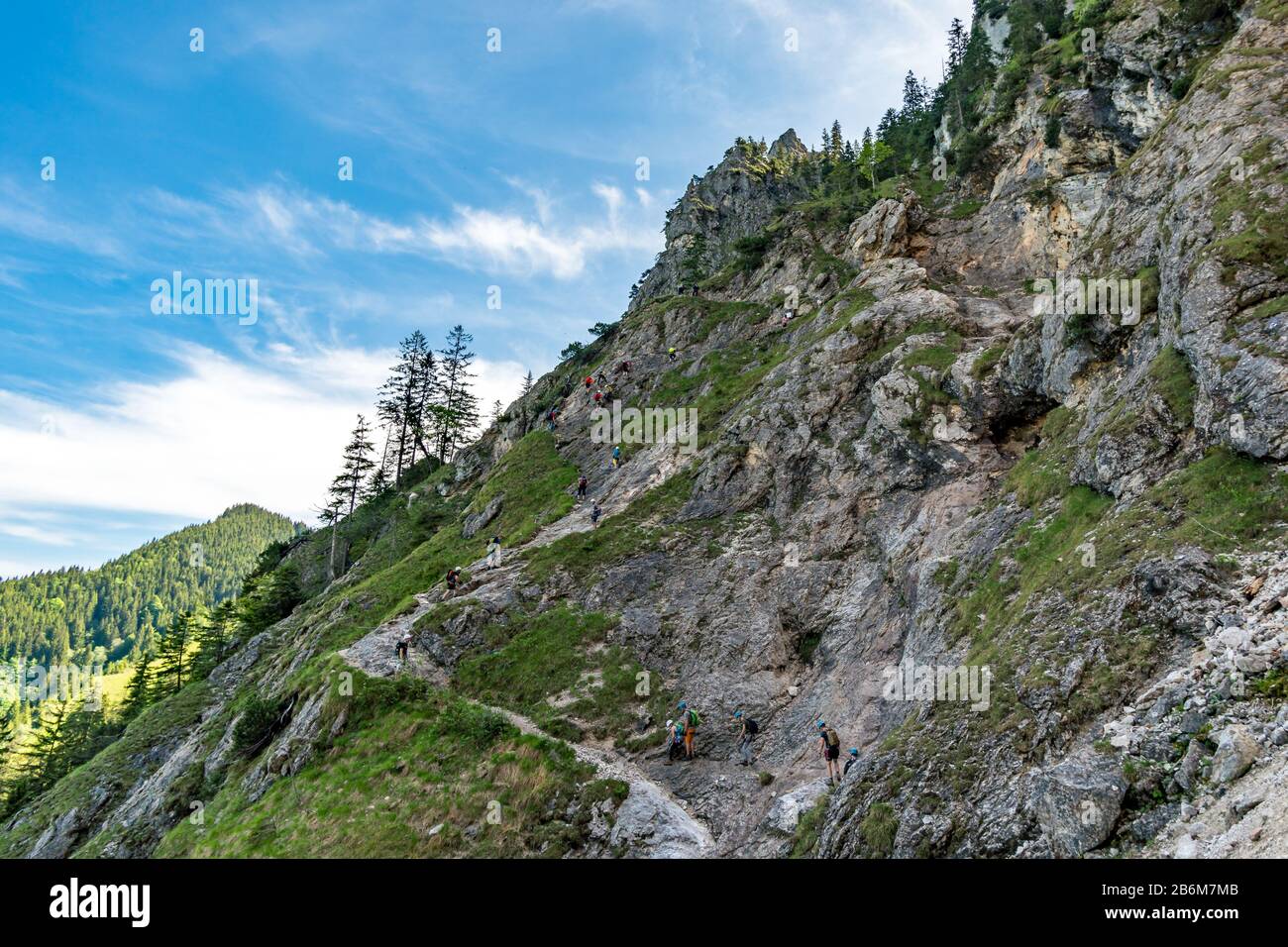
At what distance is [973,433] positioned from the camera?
35312 mm

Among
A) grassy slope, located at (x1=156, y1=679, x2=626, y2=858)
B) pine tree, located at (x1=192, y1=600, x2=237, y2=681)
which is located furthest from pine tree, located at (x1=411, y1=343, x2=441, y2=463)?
grassy slope, located at (x1=156, y1=679, x2=626, y2=858)

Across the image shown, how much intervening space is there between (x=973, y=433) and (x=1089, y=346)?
801 centimetres

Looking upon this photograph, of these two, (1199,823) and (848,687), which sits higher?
(1199,823)

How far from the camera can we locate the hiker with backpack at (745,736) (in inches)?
1055

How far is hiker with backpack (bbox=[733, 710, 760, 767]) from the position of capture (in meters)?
26.8

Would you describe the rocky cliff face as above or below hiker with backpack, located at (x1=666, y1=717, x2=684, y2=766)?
above

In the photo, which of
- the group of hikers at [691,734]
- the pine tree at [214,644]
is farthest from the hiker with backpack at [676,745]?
the pine tree at [214,644]

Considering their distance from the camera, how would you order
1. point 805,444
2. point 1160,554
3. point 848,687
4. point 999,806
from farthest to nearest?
point 805,444 < point 848,687 < point 1160,554 < point 999,806

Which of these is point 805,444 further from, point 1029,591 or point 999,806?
point 999,806

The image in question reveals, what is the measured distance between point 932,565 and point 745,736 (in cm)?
1101

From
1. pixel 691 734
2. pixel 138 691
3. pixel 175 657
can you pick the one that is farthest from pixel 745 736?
pixel 138 691

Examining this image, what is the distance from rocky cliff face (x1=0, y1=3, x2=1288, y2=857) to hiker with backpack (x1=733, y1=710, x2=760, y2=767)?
25.3 inches

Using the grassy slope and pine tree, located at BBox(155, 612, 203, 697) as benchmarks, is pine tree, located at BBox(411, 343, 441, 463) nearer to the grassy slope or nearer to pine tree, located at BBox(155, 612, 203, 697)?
pine tree, located at BBox(155, 612, 203, 697)
